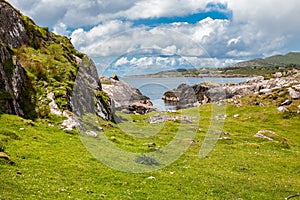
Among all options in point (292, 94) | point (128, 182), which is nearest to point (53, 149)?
point (128, 182)

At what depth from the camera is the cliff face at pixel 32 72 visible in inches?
1293

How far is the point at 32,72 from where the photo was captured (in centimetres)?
3941

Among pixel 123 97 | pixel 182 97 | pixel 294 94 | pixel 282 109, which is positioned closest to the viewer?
pixel 282 109

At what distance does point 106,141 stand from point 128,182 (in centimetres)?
1331

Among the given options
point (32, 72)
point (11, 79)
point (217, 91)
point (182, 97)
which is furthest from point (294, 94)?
point (182, 97)

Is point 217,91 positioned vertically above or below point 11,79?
below

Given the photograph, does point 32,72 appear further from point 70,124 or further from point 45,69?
point 70,124

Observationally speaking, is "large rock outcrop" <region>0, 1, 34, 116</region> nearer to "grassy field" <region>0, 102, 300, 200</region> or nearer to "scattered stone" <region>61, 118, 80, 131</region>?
"grassy field" <region>0, 102, 300, 200</region>

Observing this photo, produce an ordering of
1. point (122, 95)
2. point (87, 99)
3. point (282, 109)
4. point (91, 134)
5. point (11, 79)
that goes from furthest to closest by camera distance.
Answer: point (122, 95)
point (282, 109)
point (87, 99)
point (91, 134)
point (11, 79)

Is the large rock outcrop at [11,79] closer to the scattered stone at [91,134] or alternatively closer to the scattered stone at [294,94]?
the scattered stone at [91,134]

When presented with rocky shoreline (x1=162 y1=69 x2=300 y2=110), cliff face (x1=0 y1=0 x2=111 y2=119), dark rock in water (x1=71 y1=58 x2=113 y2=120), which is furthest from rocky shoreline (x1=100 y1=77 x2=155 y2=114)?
rocky shoreline (x1=162 y1=69 x2=300 y2=110)

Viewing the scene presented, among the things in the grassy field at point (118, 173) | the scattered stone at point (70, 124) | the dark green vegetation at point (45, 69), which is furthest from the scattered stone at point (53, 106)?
the scattered stone at point (70, 124)

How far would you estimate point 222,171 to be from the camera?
25906mm

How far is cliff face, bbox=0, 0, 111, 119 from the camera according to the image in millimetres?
32844
